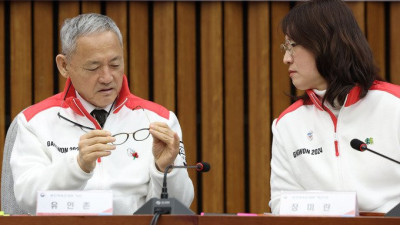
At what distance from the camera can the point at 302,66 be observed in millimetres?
3625

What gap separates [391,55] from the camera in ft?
17.8

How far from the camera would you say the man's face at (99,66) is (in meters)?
3.58


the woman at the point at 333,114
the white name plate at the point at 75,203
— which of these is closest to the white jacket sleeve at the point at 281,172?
the woman at the point at 333,114

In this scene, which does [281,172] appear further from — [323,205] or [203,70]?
[203,70]

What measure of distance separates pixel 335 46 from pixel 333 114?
280 mm

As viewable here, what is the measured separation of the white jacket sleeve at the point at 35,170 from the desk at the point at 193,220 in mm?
582

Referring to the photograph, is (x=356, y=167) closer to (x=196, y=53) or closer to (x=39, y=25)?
(x=196, y=53)

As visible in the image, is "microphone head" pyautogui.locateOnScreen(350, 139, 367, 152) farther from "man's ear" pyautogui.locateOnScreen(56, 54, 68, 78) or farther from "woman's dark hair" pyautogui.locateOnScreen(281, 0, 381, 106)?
"man's ear" pyautogui.locateOnScreen(56, 54, 68, 78)

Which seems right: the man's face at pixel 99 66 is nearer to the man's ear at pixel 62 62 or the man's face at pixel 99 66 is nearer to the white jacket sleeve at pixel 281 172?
the man's ear at pixel 62 62

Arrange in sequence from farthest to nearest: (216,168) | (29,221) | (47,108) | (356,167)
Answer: (216,168) < (47,108) < (356,167) < (29,221)

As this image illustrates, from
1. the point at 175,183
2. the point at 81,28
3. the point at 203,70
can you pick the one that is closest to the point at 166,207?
the point at 175,183

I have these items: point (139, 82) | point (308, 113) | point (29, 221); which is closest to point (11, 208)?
point (29, 221)

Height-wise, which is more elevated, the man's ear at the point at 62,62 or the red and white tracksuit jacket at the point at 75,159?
the man's ear at the point at 62,62

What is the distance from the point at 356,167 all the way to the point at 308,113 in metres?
0.36
